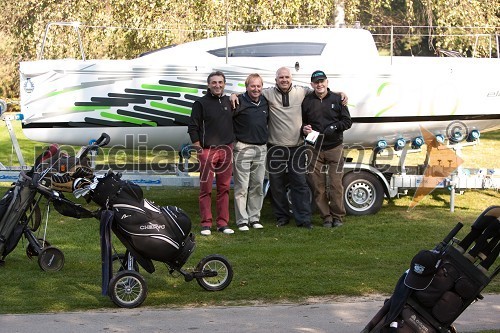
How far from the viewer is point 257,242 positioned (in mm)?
11656

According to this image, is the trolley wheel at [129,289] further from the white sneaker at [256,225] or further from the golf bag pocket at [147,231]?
the white sneaker at [256,225]

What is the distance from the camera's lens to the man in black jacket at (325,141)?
488 inches

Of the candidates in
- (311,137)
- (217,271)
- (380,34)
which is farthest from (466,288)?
(380,34)

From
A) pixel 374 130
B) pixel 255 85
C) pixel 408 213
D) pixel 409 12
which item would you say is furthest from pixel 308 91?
pixel 409 12

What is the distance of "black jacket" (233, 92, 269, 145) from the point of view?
40.3ft

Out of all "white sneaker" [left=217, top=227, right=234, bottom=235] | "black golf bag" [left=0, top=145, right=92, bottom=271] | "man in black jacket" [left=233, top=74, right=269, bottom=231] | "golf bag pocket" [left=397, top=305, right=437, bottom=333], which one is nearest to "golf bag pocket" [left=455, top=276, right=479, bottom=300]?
"golf bag pocket" [left=397, top=305, right=437, bottom=333]

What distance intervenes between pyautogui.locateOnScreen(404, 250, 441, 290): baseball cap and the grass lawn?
253 centimetres

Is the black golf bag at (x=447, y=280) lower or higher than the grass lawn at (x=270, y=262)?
higher

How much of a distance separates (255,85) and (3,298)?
15.5 ft

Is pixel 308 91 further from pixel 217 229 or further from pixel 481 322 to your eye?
pixel 481 322

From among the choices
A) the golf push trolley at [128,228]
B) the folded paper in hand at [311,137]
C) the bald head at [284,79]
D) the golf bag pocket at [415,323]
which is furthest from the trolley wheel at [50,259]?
the golf bag pocket at [415,323]

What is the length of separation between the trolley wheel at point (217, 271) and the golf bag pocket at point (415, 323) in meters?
2.94

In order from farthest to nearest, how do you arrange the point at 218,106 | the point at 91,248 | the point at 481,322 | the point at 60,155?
the point at 218,106, the point at 91,248, the point at 60,155, the point at 481,322

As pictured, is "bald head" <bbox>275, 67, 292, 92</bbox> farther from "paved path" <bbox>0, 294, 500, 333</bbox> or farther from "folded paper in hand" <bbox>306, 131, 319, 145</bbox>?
"paved path" <bbox>0, 294, 500, 333</bbox>
